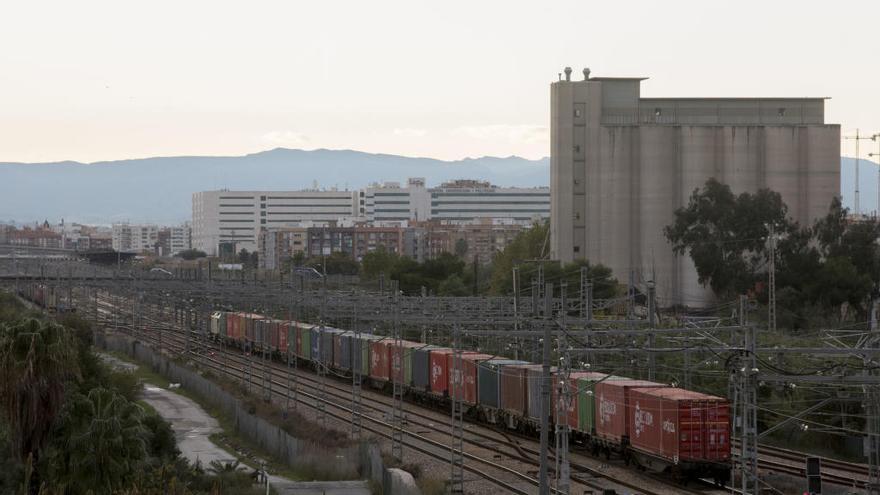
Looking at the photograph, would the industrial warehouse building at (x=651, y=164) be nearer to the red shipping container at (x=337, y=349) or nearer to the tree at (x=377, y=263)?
the tree at (x=377, y=263)

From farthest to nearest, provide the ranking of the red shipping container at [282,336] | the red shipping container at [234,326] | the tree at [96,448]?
the red shipping container at [234,326]
the red shipping container at [282,336]
the tree at [96,448]

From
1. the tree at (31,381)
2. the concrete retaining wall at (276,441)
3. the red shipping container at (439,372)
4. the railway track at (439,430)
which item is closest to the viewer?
the tree at (31,381)

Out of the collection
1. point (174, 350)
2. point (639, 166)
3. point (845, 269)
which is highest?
point (639, 166)

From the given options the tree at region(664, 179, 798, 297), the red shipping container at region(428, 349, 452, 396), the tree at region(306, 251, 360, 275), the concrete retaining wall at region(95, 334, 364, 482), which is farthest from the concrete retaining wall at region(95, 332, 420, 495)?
the tree at region(306, 251, 360, 275)

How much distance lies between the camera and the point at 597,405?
125 feet

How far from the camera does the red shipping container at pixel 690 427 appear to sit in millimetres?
32844

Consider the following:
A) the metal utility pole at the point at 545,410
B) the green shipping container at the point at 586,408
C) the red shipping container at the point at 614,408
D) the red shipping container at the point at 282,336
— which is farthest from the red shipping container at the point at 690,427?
the red shipping container at the point at 282,336

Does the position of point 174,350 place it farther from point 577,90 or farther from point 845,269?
point 845,269

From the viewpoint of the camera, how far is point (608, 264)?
10325 centimetres

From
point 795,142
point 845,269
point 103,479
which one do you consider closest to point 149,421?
point 103,479

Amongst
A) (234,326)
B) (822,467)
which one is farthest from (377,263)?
(822,467)

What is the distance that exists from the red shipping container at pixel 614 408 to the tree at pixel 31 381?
49.9 feet

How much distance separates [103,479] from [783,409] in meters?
28.1

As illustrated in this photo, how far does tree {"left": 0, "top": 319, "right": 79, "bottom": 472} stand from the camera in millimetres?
28875
